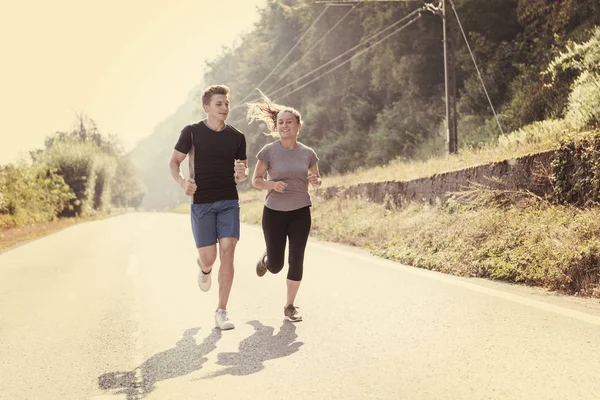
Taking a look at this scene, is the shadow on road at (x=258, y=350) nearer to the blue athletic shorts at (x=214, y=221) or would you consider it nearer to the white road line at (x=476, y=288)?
the blue athletic shorts at (x=214, y=221)

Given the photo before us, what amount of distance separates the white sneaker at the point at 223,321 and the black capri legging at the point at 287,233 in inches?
25.5

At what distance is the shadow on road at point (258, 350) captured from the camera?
13.2 ft

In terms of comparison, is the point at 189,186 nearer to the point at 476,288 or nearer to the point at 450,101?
the point at 476,288

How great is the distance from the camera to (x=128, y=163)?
4060 inches

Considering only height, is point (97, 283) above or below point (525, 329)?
below

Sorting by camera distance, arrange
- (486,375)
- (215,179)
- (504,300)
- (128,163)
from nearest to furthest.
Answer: (486,375)
(215,179)
(504,300)
(128,163)

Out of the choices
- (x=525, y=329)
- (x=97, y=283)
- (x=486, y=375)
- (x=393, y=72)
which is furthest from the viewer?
(x=393, y=72)

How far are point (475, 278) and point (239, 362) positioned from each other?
423 centimetres

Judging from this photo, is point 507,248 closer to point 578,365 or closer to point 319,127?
point 578,365

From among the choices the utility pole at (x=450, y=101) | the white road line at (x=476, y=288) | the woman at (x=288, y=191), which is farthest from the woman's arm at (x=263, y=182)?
the utility pole at (x=450, y=101)

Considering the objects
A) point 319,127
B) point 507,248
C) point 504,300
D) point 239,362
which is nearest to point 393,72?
point 319,127

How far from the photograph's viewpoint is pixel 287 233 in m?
5.51

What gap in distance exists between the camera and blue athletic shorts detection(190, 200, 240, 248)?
5277 millimetres

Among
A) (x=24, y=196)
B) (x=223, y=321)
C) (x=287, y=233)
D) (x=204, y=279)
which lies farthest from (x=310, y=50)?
(x=223, y=321)
